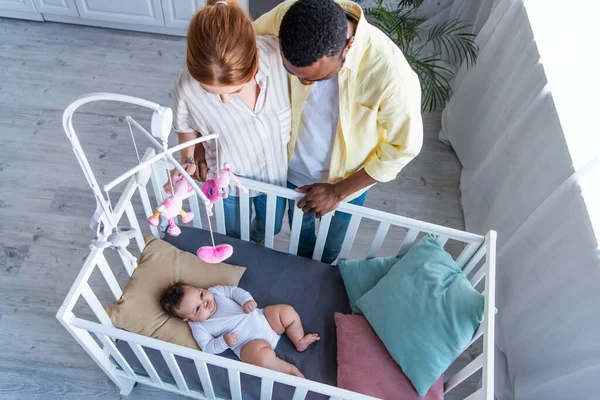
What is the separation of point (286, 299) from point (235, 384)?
38 cm

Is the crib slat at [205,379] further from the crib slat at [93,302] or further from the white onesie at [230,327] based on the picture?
the crib slat at [93,302]

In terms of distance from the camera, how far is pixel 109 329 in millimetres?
1160

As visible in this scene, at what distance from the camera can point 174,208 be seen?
972 mm

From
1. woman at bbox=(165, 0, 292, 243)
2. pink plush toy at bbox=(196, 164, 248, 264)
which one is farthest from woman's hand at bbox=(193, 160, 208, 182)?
pink plush toy at bbox=(196, 164, 248, 264)

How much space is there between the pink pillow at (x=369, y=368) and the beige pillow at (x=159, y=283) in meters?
0.43

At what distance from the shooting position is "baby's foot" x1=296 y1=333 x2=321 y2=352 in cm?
147

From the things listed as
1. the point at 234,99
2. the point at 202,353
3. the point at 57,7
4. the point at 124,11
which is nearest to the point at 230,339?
the point at 202,353

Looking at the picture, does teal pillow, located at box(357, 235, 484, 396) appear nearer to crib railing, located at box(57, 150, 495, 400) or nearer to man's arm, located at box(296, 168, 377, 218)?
crib railing, located at box(57, 150, 495, 400)

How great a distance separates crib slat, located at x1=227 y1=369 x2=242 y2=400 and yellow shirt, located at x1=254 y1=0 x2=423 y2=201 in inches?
24.5

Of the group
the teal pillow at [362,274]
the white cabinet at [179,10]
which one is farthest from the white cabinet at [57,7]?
the teal pillow at [362,274]

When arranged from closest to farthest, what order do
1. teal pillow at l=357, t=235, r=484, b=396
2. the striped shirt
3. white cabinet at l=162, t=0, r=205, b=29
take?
1. the striped shirt
2. teal pillow at l=357, t=235, r=484, b=396
3. white cabinet at l=162, t=0, r=205, b=29

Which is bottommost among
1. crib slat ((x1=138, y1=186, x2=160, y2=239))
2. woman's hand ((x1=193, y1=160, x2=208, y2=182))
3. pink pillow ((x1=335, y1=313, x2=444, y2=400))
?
pink pillow ((x1=335, y1=313, x2=444, y2=400))

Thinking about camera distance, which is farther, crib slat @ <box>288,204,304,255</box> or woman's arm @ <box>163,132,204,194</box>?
crib slat @ <box>288,204,304,255</box>

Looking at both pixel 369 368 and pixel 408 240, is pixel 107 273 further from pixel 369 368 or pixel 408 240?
pixel 408 240
